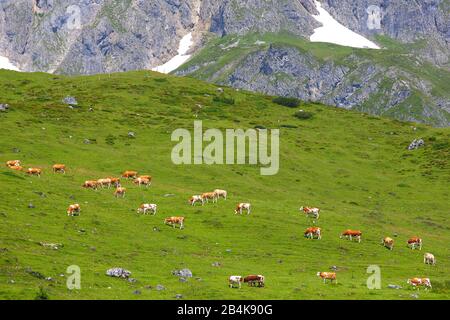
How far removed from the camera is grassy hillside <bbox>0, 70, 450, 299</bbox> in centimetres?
4812

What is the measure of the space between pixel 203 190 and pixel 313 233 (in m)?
27.5

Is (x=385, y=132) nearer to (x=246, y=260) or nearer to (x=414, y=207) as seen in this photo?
(x=414, y=207)

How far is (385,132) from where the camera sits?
534 ft

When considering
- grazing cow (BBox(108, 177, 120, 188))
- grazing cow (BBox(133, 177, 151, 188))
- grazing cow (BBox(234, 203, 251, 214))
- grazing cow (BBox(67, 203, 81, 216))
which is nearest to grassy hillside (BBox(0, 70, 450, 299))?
grazing cow (BBox(67, 203, 81, 216))

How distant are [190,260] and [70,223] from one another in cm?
1284

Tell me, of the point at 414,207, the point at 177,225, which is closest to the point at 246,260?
the point at 177,225

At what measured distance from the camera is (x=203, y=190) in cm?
9406

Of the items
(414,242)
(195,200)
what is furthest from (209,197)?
(414,242)

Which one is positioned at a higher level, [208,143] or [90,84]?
[90,84]

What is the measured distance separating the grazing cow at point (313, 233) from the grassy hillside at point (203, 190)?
73 cm

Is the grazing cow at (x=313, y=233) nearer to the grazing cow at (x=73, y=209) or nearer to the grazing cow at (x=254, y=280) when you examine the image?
the grazing cow at (x=254, y=280)

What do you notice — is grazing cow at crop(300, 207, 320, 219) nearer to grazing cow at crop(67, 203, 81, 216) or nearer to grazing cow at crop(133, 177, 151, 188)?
grazing cow at crop(133, 177, 151, 188)

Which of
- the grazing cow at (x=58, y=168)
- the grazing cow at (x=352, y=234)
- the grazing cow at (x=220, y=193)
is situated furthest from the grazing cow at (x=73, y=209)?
the grazing cow at (x=352, y=234)
